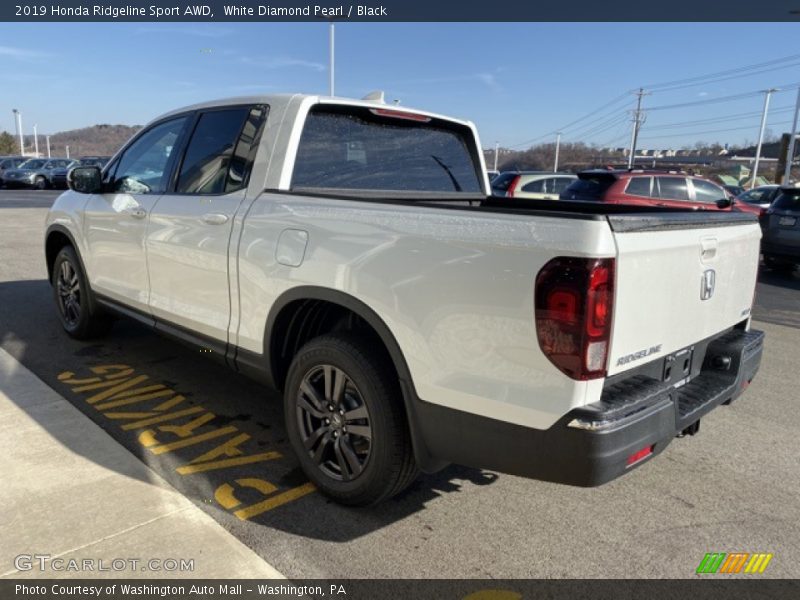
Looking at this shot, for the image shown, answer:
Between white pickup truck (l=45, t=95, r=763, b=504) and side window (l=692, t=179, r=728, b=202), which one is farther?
side window (l=692, t=179, r=728, b=202)

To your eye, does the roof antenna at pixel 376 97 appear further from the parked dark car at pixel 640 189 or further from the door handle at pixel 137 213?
the parked dark car at pixel 640 189

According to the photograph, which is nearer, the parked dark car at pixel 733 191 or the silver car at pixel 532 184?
the parked dark car at pixel 733 191

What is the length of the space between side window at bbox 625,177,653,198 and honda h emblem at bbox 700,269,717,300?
358 inches

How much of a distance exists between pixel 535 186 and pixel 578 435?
40.1ft

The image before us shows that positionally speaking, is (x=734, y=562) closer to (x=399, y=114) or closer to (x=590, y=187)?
(x=399, y=114)

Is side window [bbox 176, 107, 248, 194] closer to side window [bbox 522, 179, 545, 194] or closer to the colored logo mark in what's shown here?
the colored logo mark

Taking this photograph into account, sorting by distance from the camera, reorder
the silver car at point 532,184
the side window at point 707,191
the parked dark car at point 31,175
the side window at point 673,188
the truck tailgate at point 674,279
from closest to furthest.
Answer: the truck tailgate at point 674,279, the side window at point 673,188, the side window at point 707,191, the silver car at point 532,184, the parked dark car at point 31,175

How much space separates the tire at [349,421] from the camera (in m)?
2.58

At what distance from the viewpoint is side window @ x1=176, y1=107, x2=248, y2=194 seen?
11.5ft

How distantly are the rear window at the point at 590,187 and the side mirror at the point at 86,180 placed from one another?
27.8 ft

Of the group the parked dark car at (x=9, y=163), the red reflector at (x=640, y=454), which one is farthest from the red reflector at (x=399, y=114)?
the parked dark car at (x=9, y=163)

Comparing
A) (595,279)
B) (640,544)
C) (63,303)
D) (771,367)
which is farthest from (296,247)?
(771,367)

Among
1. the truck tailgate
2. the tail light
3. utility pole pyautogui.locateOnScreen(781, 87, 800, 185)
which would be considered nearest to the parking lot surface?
the truck tailgate

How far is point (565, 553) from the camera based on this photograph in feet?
8.38
